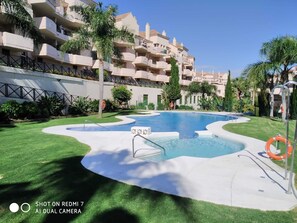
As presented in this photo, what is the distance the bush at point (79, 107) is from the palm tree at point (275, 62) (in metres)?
17.0

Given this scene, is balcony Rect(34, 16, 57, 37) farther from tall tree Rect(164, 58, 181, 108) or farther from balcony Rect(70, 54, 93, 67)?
tall tree Rect(164, 58, 181, 108)

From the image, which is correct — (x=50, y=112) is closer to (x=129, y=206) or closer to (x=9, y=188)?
(x=9, y=188)

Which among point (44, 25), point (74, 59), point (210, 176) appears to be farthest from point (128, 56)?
point (210, 176)

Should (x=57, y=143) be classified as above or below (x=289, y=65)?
below

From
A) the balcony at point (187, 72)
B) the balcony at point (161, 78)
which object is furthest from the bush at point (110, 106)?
the balcony at point (187, 72)

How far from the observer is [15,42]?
20359mm

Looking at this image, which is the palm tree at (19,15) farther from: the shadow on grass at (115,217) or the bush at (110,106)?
the shadow on grass at (115,217)

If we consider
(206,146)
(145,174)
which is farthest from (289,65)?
(145,174)

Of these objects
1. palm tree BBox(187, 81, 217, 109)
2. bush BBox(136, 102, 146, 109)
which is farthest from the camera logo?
palm tree BBox(187, 81, 217, 109)

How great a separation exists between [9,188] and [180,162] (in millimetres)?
4794

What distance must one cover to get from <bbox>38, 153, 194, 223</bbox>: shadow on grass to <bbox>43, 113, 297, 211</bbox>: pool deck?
36 centimetres

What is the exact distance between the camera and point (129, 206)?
15.1 feet

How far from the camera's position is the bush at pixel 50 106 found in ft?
63.5

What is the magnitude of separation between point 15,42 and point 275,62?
23376 millimetres
